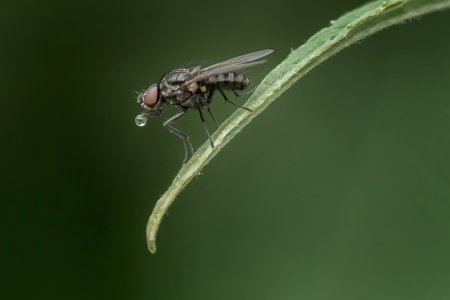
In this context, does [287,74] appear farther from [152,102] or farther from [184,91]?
[152,102]

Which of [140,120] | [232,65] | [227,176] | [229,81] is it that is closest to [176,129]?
[140,120]

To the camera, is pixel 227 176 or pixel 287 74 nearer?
pixel 287 74

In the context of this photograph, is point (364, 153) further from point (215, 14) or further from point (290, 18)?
point (215, 14)

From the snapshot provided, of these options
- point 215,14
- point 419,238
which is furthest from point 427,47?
point 215,14

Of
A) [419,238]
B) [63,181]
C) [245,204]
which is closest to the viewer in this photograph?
[419,238]

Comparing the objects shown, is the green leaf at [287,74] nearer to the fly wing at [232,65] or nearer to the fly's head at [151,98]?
the fly wing at [232,65]

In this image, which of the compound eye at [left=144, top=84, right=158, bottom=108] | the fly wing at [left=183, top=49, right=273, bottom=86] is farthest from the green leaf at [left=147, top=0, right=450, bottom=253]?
the compound eye at [left=144, top=84, right=158, bottom=108]

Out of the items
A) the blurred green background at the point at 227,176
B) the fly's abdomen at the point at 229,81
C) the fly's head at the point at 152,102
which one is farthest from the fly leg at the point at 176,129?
the blurred green background at the point at 227,176
